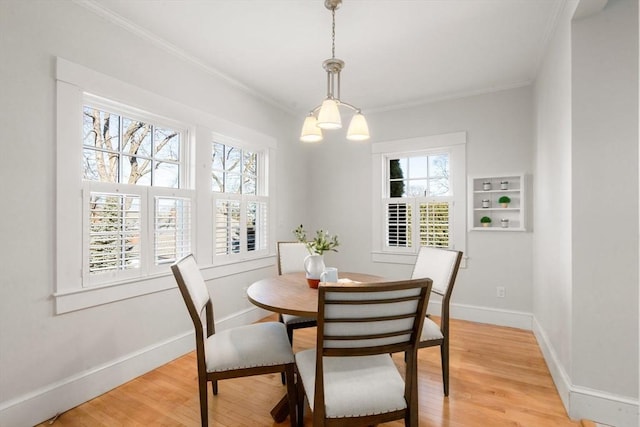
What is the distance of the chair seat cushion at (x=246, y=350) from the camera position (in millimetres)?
1659

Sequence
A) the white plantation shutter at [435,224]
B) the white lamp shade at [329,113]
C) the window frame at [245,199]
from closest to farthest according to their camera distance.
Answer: the white lamp shade at [329,113], the window frame at [245,199], the white plantation shutter at [435,224]

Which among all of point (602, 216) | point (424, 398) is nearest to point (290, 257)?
point (424, 398)

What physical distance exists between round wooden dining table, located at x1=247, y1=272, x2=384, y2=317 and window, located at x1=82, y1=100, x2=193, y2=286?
1.00 m

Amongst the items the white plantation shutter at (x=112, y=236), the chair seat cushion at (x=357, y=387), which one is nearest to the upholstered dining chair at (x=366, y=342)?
the chair seat cushion at (x=357, y=387)

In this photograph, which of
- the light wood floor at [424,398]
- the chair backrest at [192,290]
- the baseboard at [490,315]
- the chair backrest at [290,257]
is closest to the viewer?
the chair backrest at [192,290]

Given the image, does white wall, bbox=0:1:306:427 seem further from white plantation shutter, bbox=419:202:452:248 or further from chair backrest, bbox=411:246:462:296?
white plantation shutter, bbox=419:202:452:248

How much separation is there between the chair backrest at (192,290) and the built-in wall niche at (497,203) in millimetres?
2893

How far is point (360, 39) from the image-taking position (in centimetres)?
249

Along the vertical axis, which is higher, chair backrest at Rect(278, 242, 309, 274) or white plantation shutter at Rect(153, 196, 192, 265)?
white plantation shutter at Rect(153, 196, 192, 265)

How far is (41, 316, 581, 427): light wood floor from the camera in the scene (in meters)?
1.85

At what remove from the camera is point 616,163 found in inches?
71.3

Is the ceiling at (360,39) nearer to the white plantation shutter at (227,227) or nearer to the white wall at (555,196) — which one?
the white wall at (555,196)

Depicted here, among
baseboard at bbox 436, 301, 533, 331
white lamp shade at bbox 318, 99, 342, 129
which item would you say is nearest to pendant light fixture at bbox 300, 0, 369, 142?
white lamp shade at bbox 318, 99, 342, 129

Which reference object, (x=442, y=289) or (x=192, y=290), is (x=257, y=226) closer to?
(x=192, y=290)
